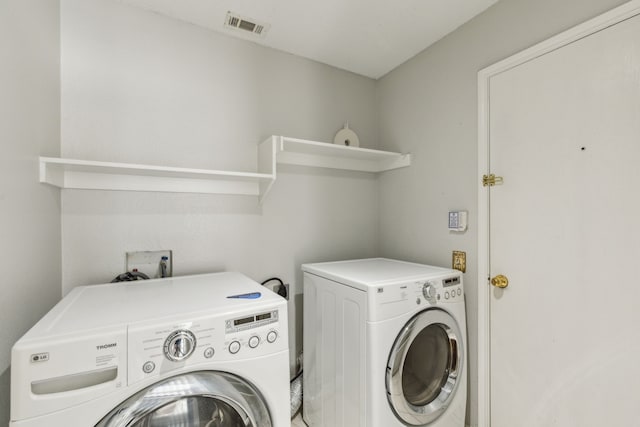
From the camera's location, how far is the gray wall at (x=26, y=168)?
0.90m

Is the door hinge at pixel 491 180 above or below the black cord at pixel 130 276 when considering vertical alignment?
above

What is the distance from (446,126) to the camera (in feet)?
5.71

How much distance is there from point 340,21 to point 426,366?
1.97 meters

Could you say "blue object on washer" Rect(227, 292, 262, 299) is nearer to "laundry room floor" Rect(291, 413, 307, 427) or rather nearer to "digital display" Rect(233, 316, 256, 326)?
"digital display" Rect(233, 316, 256, 326)

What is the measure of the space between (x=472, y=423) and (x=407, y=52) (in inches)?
89.5

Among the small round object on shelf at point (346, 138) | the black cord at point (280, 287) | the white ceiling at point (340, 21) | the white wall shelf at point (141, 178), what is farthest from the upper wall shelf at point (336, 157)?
the black cord at point (280, 287)

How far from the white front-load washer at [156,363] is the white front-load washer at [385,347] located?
394 mm

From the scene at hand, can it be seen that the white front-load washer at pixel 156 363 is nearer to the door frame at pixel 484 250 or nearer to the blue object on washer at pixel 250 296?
the blue object on washer at pixel 250 296

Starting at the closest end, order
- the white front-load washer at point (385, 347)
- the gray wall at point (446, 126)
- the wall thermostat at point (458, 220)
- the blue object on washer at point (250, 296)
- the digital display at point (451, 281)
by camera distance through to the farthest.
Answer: the blue object on washer at point (250, 296) < the white front-load washer at point (385, 347) < the gray wall at point (446, 126) < the digital display at point (451, 281) < the wall thermostat at point (458, 220)

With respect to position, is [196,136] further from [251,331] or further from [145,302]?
[251,331]

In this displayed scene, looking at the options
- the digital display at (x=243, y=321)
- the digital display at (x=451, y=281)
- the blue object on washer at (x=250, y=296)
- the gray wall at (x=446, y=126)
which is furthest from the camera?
the digital display at (x=451, y=281)

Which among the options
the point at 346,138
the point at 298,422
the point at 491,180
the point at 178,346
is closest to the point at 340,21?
the point at 346,138

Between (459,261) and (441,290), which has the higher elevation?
(459,261)

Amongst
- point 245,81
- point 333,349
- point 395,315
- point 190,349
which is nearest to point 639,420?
point 395,315
